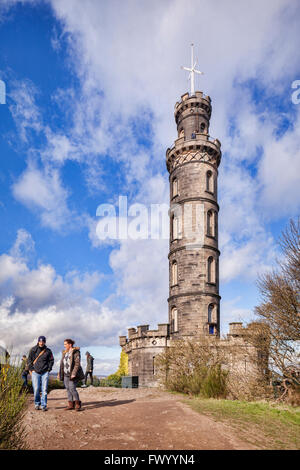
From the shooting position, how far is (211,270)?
28766mm

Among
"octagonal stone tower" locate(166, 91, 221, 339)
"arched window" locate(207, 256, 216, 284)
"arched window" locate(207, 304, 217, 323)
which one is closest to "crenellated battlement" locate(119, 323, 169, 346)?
"octagonal stone tower" locate(166, 91, 221, 339)

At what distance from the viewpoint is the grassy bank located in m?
6.60

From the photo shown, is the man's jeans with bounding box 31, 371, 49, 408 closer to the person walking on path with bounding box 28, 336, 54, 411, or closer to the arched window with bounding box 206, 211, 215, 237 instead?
the person walking on path with bounding box 28, 336, 54, 411

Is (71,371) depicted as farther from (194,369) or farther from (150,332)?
(150,332)

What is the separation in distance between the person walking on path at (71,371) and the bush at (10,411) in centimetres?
350

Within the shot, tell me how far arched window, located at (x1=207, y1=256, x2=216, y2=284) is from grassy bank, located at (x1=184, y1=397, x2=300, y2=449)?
54.9 ft

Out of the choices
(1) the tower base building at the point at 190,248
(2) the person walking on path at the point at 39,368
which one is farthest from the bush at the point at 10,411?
(1) the tower base building at the point at 190,248

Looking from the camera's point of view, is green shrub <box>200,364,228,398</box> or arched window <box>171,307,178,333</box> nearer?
green shrub <box>200,364,228,398</box>

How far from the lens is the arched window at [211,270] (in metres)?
28.4

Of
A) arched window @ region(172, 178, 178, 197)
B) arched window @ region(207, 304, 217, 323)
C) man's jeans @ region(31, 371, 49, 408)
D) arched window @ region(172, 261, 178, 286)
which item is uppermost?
arched window @ region(172, 178, 178, 197)
